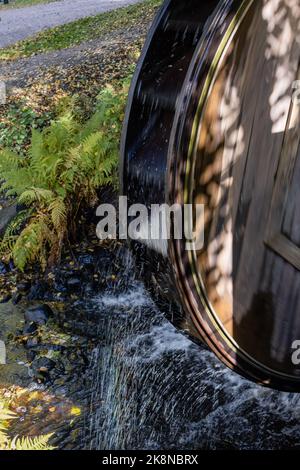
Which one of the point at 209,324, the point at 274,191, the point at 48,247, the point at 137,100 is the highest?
the point at 137,100

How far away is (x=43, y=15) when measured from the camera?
53.2ft

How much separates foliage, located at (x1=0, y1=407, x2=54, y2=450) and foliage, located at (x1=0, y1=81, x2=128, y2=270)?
1.81m

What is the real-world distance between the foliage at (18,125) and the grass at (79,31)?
11.9 ft

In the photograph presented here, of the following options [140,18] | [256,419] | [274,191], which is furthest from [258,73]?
[140,18]

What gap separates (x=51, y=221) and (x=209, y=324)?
314 centimetres

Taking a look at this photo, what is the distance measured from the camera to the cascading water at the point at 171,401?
154 inches

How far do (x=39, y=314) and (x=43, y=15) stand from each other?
43.6 feet

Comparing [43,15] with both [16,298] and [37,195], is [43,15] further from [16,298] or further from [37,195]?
[16,298]

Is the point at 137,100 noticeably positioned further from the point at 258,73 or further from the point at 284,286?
the point at 284,286

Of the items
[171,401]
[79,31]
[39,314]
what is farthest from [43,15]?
[171,401]

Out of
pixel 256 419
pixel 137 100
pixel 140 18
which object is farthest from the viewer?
pixel 140 18

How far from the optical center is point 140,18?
474 inches

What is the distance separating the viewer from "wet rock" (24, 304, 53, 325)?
5.04m

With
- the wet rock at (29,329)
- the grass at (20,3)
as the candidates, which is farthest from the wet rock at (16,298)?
the grass at (20,3)
